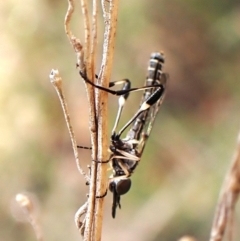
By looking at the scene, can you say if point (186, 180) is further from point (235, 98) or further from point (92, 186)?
point (92, 186)

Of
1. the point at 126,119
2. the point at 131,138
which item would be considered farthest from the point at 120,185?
the point at 126,119

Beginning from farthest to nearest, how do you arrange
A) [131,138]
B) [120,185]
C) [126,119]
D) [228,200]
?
[126,119] → [131,138] → [120,185] → [228,200]

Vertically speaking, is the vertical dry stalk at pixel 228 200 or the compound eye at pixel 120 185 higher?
the vertical dry stalk at pixel 228 200

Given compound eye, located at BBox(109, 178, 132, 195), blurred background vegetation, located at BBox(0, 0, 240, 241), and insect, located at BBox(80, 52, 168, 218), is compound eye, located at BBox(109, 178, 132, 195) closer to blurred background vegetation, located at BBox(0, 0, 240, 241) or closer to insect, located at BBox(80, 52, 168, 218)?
insect, located at BBox(80, 52, 168, 218)

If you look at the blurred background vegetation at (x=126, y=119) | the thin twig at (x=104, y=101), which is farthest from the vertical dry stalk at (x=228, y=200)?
the blurred background vegetation at (x=126, y=119)

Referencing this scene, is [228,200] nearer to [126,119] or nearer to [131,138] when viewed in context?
[131,138]

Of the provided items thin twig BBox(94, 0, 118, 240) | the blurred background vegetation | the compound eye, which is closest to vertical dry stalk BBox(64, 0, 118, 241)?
thin twig BBox(94, 0, 118, 240)

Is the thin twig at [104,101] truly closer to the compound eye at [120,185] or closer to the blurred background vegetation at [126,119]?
the compound eye at [120,185]
